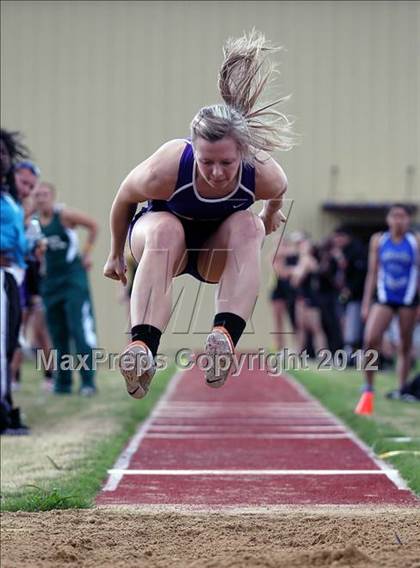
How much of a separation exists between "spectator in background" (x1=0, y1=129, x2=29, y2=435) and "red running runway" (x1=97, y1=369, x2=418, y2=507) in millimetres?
1131

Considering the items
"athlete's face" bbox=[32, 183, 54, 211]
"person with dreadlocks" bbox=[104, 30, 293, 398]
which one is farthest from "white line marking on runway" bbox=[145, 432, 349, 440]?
"athlete's face" bbox=[32, 183, 54, 211]

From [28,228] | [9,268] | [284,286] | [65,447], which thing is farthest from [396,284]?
[284,286]

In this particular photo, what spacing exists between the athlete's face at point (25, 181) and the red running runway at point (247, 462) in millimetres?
2367

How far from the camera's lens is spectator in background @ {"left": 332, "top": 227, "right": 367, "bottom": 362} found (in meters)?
15.3

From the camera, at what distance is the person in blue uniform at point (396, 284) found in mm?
10594

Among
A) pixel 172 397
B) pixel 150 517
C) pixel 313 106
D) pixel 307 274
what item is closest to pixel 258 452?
pixel 150 517

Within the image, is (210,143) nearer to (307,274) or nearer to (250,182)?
(250,182)

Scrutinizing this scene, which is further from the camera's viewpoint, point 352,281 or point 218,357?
point 352,281

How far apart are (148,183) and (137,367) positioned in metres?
0.95

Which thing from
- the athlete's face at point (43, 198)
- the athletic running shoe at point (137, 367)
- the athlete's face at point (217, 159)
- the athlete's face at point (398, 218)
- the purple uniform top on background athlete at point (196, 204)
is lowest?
the athletic running shoe at point (137, 367)

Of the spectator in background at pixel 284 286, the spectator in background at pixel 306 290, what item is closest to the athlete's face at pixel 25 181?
A: the spectator in background at pixel 306 290

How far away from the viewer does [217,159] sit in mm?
4762

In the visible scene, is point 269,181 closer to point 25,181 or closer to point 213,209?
point 213,209
